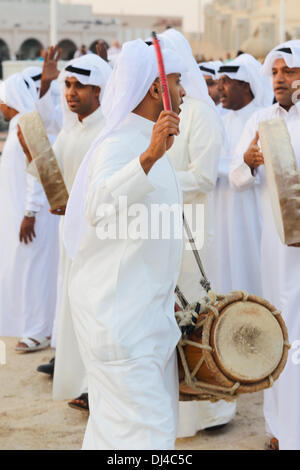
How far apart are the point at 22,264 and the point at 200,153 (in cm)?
246

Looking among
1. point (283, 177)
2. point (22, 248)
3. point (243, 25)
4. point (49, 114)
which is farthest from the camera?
point (243, 25)

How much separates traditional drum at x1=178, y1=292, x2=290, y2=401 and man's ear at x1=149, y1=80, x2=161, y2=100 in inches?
33.9

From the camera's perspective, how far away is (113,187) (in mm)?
2941

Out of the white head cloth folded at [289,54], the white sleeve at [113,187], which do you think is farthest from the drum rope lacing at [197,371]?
the white head cloth folded at [289,54]

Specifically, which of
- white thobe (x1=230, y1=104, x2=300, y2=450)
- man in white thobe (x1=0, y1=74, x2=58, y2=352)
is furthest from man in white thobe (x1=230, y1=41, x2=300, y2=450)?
man in white thobe (x1=0, y1=74, x2=58, y2=352)

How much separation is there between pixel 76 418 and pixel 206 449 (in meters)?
0.98

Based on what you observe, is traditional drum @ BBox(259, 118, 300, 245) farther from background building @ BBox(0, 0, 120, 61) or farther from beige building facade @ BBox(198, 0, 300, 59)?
background building @ BBox(0, 0, 120, 61)

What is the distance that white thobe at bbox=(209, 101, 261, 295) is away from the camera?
6695mm

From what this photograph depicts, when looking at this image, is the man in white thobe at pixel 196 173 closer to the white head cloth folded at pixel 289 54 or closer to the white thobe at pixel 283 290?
the white thobe at pixel 283 290

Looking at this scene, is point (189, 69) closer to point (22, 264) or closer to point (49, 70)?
point (49, 70)

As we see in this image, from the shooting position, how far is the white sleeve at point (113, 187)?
2926 mm

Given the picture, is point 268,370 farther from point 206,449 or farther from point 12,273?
point 12,273

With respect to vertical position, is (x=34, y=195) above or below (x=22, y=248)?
above

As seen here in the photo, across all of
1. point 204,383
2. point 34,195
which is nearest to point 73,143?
point 34,195
